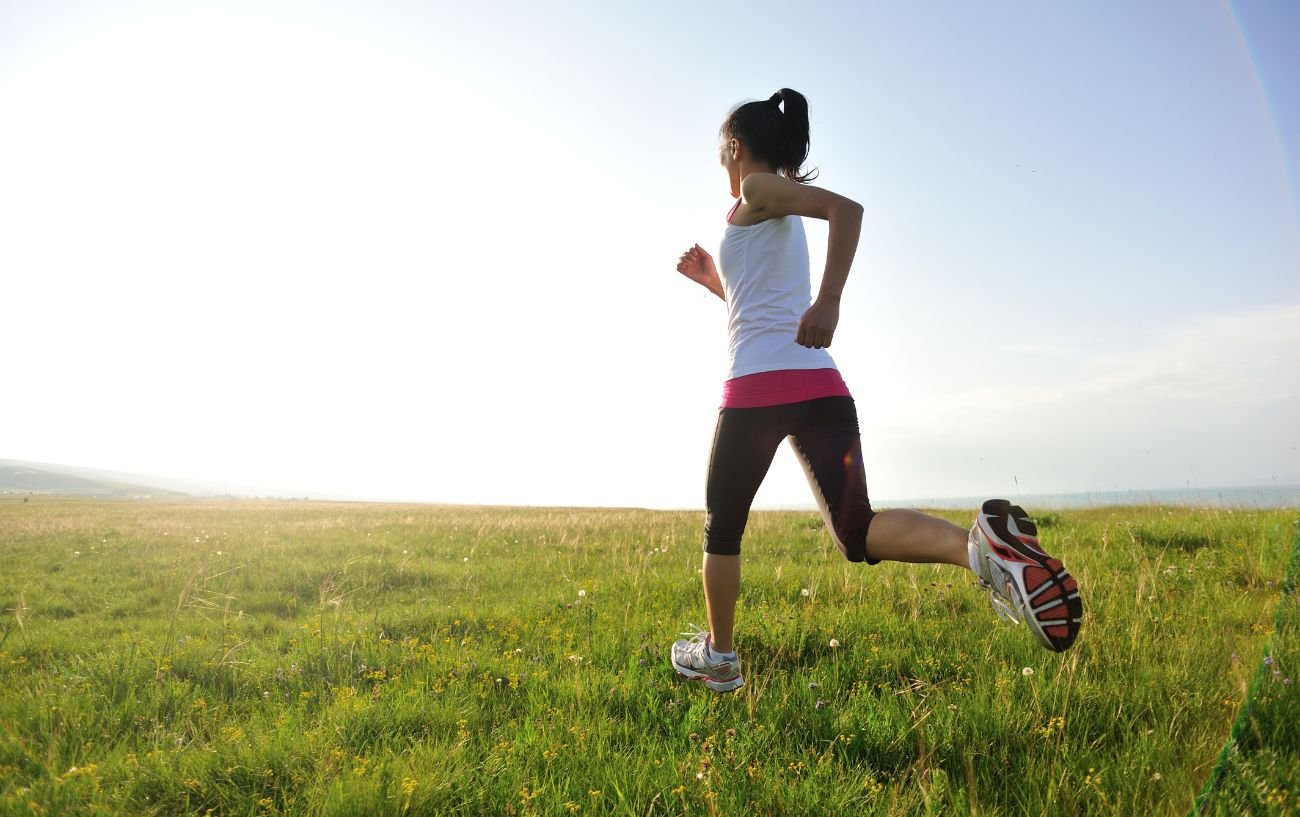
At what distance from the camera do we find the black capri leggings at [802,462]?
3.38 m

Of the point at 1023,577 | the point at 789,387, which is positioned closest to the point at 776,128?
the point at 789,387

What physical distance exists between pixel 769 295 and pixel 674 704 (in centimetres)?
208

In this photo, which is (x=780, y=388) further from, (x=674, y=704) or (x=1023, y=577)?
(x=674, y=704)

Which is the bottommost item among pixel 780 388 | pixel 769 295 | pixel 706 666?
pixel 706 666

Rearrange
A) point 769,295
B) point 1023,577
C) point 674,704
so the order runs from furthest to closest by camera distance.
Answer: point 769,295 < point 674,704 < point 1023,577

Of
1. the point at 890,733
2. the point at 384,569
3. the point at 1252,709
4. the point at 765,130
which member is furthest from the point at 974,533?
the point at 384,569

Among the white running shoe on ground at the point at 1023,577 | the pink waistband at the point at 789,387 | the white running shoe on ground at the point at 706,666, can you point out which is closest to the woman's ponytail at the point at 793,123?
the pink waistband at the point at 789,387

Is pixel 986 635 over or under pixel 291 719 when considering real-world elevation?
over

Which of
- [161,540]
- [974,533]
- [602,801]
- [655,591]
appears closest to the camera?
[602,801]

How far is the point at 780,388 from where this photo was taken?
3441 mm

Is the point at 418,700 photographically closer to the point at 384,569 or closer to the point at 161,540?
the point at 384,569

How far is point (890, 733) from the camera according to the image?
293cm

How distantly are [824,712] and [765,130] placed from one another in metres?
2.91

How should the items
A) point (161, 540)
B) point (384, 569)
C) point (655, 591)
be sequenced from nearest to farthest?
point (655, 591), point (384, 569), point (161, 540)
